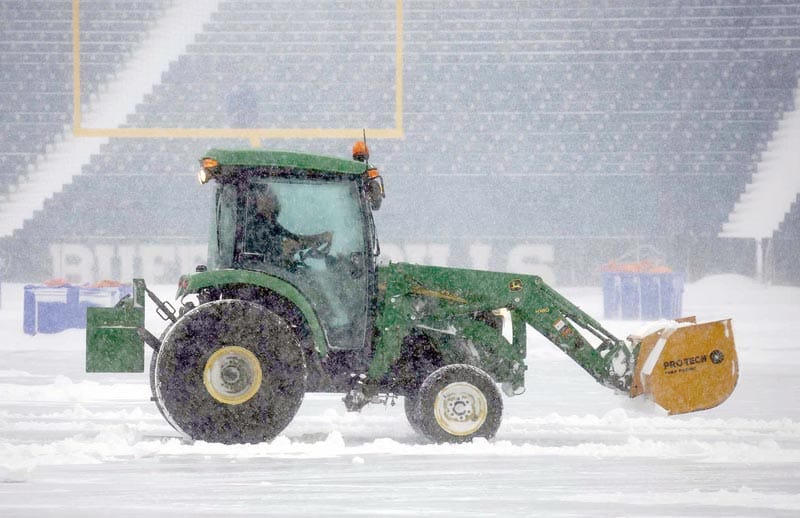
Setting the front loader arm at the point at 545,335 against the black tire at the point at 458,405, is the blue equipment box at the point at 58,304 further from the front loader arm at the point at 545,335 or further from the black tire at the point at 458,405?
the black tire at the point at 458,405

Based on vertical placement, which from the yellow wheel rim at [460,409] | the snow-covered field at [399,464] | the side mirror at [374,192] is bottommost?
the snow-covered field at [399,464]

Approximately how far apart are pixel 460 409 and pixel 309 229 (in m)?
1.29

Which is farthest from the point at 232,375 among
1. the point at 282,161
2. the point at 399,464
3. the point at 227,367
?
the point at 282,161

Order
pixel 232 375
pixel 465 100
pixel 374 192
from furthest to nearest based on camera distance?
pixel 465 100, pixel 374 192, pixel 232 375

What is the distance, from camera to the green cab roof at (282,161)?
6688 mm

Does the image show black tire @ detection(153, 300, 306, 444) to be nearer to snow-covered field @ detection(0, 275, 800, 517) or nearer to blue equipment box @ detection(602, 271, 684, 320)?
snow-covered field @ detection(0, 275, 800, 517)

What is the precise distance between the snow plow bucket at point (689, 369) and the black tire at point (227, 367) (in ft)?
6.90

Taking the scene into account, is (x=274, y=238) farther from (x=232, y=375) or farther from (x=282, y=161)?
(x=232, y=375)

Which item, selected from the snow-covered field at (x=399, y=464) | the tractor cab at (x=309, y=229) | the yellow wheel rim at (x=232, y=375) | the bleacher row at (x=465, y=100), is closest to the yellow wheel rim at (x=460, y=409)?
the snow-covered field at (x=399, y=464)

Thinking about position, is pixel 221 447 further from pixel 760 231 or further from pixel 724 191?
pixel 724 191

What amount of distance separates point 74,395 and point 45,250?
1529 cm

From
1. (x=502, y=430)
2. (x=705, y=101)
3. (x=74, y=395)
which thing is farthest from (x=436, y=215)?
(x=502, y=430)

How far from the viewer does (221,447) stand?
6.54 m

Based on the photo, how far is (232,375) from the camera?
6516 mm
